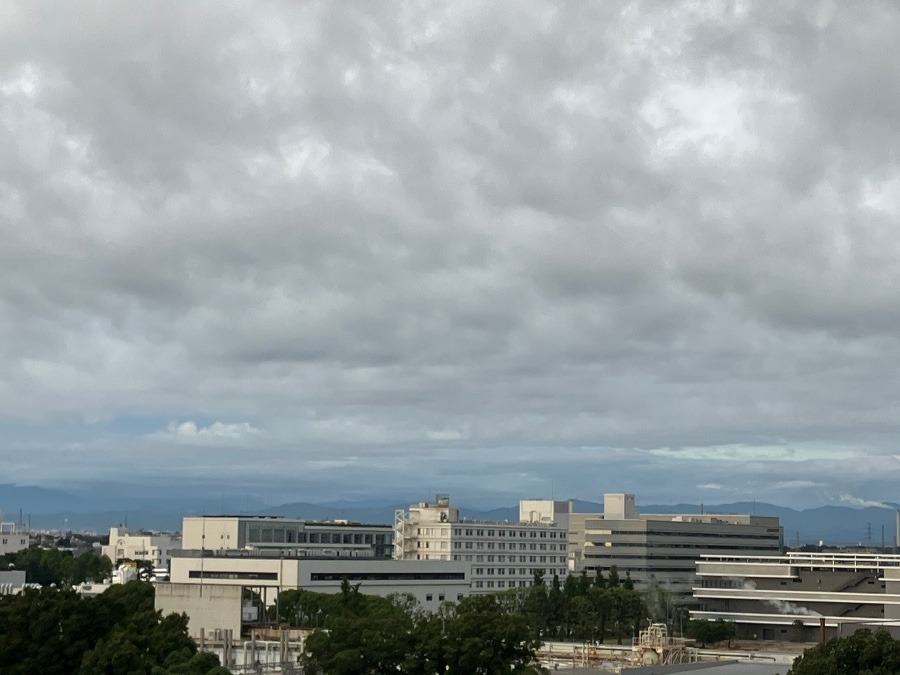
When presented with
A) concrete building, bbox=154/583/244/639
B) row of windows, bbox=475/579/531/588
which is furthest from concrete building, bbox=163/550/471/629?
concrete building, bbox=154/583/244/639

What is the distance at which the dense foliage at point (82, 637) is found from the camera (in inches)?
2114

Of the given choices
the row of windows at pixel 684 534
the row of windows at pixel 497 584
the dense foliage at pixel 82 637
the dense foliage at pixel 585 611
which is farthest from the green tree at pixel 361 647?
the row of windows at pixel 684 534

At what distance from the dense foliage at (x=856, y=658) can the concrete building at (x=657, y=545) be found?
12190 cm

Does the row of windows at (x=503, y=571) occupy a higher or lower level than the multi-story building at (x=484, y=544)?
lower

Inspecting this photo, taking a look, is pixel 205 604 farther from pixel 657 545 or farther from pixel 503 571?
pixel 657 545

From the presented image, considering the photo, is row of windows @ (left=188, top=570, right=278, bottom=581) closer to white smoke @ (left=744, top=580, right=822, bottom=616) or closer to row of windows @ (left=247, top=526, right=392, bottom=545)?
row of windows @ (left=247, top=526, right=392, bottom=545)

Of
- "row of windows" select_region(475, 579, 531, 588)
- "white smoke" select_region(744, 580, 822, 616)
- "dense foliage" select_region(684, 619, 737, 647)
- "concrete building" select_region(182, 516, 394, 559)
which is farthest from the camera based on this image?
"row of windows" select_region(475, 579, 531, 588)

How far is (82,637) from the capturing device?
5756cm

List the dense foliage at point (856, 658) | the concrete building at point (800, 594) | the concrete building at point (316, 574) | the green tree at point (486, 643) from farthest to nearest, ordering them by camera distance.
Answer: the concrete building at point (800, 594), the concrete building at point (316, 574), the green tree at point (486, 643), the dense foliage at point (856, 658)

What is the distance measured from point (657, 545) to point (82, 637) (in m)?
132

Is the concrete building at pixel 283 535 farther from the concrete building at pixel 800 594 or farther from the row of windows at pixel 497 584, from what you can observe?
the concrete building at pixel 800 594

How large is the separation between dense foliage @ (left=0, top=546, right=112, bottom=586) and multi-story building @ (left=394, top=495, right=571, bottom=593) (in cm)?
3816

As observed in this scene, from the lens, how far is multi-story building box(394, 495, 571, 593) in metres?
166

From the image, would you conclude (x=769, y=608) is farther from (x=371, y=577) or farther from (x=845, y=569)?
(x=371, y=577)
